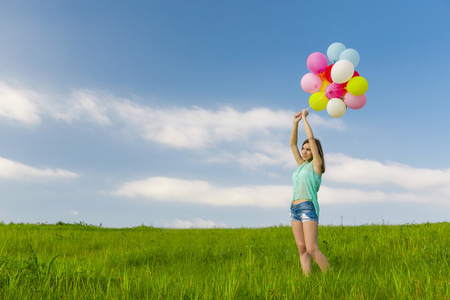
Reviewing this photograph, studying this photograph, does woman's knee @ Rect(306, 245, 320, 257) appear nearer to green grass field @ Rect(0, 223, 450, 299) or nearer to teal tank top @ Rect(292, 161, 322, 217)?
green grass field @ Rect(0, 223, 450, 299)

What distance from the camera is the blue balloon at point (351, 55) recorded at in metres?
6.52

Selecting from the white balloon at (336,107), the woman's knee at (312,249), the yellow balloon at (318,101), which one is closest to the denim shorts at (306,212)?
the woman's knee at (312,249)

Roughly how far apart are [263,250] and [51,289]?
4.42 m

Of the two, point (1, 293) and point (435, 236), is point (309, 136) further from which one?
point (435, 236)

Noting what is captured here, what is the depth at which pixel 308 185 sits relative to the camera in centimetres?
536

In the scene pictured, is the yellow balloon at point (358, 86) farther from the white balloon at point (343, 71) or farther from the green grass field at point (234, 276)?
the green grass field at point (234, 276)

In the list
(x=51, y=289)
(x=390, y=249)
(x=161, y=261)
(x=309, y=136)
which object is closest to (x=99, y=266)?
(x=51, y=289)

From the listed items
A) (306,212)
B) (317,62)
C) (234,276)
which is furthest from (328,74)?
(234,276)

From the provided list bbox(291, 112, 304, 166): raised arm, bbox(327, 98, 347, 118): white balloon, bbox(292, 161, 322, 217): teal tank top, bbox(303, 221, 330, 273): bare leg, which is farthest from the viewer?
bbox(327, 98, 347, 118): white balloon

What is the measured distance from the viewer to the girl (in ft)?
17.1

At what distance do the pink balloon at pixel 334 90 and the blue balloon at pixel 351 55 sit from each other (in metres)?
0.51

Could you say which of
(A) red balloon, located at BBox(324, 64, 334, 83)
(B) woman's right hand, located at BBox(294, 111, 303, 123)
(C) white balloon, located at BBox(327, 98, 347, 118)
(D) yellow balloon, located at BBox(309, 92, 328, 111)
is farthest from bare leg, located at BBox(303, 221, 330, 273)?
(A) red balloon, located at BBox(324, 64, 334, 83)

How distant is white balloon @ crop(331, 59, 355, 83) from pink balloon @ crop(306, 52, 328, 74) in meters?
0.40

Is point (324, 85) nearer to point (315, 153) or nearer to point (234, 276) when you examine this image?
point (315, 153)
